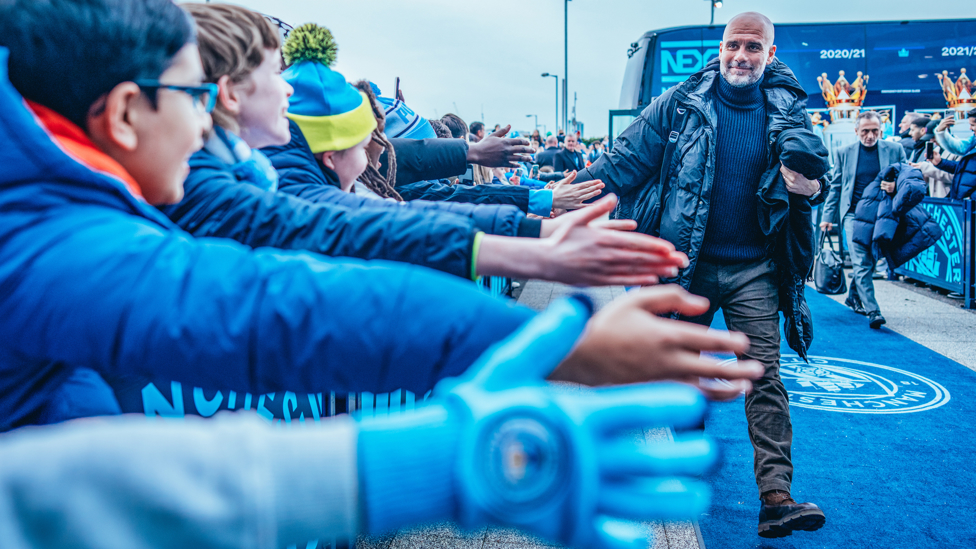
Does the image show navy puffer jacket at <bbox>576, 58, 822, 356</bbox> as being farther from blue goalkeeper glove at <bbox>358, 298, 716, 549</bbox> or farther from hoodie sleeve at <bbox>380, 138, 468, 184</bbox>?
blue goalkeeper glove at <bbox>358, 298, 716, 549</bbox>

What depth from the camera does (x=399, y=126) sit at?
3.50 m

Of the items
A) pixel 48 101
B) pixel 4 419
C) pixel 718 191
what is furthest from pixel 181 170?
pixel 718 191

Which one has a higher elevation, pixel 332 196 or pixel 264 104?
pixel 264 104

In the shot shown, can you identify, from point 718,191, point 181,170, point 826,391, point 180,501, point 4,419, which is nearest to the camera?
point 180,501

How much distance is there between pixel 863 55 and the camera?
13711 mm

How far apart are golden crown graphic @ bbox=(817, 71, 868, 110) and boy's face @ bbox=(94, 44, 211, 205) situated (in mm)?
13911

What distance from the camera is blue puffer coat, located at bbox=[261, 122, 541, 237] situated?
1543mm

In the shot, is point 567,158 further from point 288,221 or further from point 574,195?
point 288,221

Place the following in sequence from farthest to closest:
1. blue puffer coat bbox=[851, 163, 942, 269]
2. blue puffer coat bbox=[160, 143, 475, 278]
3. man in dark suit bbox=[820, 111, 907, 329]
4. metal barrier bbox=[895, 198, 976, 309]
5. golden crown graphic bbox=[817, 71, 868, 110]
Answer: golden crown graphic bbox=[817, 71, 868, 110] < man in dark suit bbox=[820, 111, 907, 329] < metal barrier bbox=[895, 198, 976, 309] < blue puffer coat bbox=[851, 163, 942, 269] < blue puffer coat bbox=[160, 143, 475, 278]

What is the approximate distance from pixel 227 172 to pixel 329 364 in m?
0.76

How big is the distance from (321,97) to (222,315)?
1252mm

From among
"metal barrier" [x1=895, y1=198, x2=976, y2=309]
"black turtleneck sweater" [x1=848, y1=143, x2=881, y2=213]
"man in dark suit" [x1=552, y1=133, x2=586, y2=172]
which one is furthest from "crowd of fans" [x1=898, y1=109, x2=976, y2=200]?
"man in dark suit" [x1=552, y1=133, x2=586, y2=172]

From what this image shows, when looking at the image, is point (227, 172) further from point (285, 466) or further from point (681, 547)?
point (681, 547)

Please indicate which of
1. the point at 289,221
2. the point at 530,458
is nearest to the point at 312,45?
the point at 289,221
